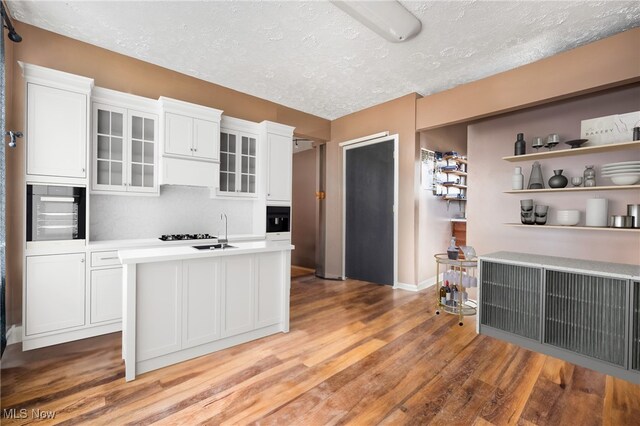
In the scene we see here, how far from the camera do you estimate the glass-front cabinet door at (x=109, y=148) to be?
2.98 metres

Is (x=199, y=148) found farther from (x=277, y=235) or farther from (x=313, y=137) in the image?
(x=313, y=137)

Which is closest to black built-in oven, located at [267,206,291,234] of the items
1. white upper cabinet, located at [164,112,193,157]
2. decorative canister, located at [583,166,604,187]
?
white upper cabinet, located at [164,112,193,157]

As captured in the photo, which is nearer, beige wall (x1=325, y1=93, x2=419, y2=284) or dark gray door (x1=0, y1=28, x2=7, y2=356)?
dark gray door (x1=0, y1=28, x2=7, y2=356)

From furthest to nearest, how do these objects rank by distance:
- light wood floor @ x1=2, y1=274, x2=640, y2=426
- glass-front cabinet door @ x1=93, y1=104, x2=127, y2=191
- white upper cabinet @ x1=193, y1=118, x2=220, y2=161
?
white upper cabinet @ x1=193, y1=118, x2=220, y2=161 < glass-front cabinet door @ x1=93, y1=104, x2=127, y2=191 < light wood floor @ x1=2, y1=274, x2=640, y2=426

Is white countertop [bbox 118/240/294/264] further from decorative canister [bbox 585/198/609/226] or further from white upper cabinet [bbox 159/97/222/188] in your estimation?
decorative canister [bbox 585/198/609/226]

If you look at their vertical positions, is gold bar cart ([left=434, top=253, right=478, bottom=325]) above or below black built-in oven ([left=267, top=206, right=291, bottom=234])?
below

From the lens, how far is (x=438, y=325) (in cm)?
311

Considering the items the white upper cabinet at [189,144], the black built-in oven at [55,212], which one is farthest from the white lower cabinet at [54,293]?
the white upper cabinet at [189,144]

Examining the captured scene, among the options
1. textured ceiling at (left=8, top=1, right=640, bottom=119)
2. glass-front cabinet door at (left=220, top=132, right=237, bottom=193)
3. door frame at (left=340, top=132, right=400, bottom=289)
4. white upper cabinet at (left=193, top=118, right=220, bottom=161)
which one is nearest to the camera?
textured ceiling at (left=8, top=1, right=640, bottom=119)

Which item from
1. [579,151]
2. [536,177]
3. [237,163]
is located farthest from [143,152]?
[579,151]

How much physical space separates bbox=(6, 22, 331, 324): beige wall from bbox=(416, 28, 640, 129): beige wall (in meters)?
3.08

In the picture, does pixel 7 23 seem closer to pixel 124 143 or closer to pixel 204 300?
pixel 124 143

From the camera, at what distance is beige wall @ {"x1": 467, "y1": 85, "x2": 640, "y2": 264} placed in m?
2.73

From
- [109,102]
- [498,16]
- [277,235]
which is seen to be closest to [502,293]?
[498,16]
